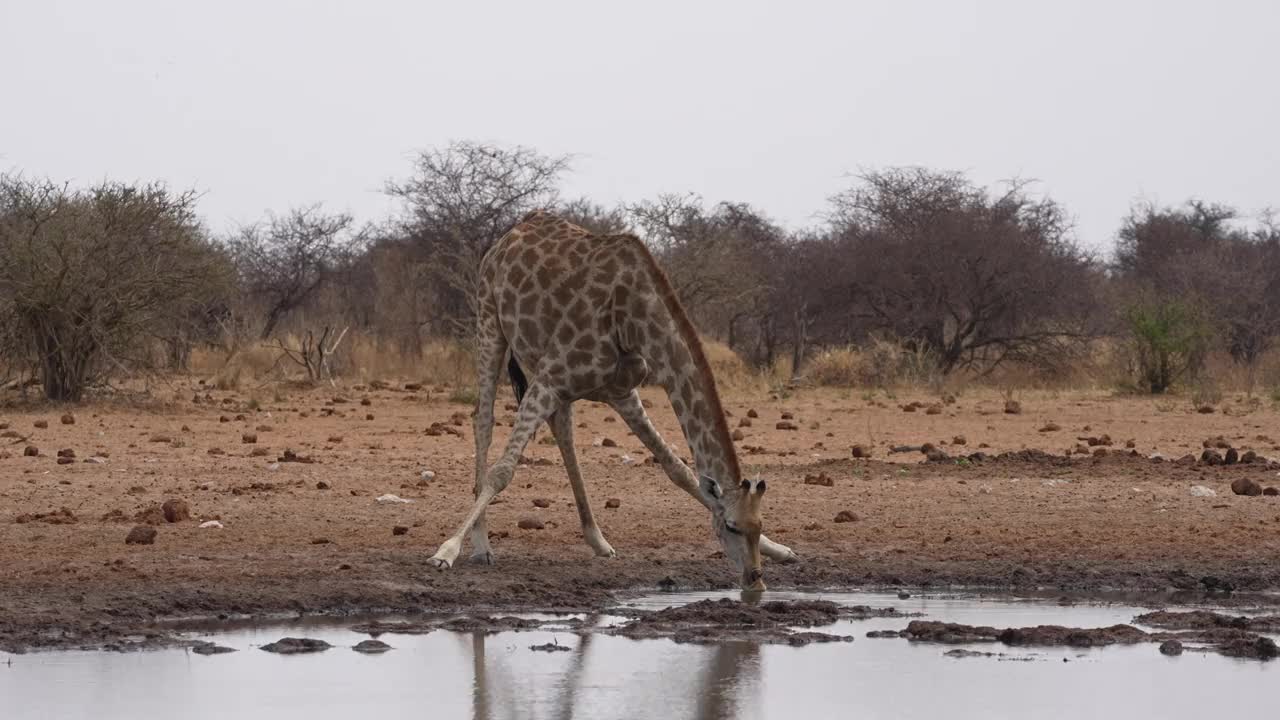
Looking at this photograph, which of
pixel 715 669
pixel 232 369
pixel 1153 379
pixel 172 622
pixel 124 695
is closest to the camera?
pixel 124 695

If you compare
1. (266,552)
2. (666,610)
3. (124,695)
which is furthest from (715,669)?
(266,552)

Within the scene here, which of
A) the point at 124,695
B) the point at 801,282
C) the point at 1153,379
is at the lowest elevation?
the point at 124,695

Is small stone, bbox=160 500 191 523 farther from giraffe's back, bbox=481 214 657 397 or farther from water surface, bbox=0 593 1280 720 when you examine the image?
water surface, bbox=0 593 1280 720

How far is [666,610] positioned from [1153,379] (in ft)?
60.7

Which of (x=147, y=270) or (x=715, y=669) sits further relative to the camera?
(x=147, y=270)

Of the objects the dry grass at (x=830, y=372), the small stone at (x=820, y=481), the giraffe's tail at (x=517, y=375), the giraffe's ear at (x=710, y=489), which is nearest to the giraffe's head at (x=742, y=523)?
the giraffe's ear at (x=710, y=489)

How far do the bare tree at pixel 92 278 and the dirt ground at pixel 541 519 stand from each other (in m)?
2.37

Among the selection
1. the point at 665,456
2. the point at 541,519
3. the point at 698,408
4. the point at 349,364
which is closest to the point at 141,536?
the point at 541,519

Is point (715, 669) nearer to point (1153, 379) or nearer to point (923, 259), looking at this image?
point (1153, 379)

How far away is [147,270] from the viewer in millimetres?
21047

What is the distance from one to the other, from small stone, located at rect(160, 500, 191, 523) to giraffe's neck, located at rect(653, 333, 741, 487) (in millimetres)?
3459

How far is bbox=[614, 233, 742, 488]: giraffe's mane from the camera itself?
27.1ft

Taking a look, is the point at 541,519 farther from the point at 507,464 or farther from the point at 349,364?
the point at 349,364

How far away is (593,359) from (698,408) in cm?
76
